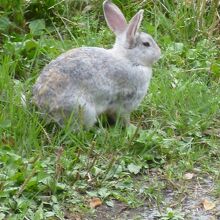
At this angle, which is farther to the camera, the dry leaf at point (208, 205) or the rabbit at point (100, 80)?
the rabbit at point (100, 80)

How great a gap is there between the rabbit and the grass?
0.35 feet

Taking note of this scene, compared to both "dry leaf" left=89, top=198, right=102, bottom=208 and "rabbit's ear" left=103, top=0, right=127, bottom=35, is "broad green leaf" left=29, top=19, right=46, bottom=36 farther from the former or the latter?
"dry leaf" left=89, top=198, right=102, bottom=208

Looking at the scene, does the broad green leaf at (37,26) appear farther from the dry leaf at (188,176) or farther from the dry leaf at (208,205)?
the dry leaf at (208,205)

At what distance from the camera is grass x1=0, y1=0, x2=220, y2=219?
15.1 feet

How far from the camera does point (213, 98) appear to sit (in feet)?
18.7

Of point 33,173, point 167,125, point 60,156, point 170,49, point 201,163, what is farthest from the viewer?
point 170,49

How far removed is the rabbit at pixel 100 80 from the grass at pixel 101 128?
0.11 m

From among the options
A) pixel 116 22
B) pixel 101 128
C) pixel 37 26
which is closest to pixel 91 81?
pixel 101 128

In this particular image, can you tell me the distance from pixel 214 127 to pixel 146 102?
0.51 meters

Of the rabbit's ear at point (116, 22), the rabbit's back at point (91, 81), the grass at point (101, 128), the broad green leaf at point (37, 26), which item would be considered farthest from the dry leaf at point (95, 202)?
the broad green leaf at point (37, 26)

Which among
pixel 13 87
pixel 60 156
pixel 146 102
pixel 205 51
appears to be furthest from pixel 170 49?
pixel 60 156

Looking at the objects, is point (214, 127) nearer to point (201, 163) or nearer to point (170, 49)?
point (201, 163)

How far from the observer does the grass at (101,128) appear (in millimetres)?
4594

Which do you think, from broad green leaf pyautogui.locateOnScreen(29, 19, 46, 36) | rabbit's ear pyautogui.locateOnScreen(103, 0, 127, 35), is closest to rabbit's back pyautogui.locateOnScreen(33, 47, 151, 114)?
rabbit's ear pyautogui.locateOnScreen(103, 0, 127, 35)
